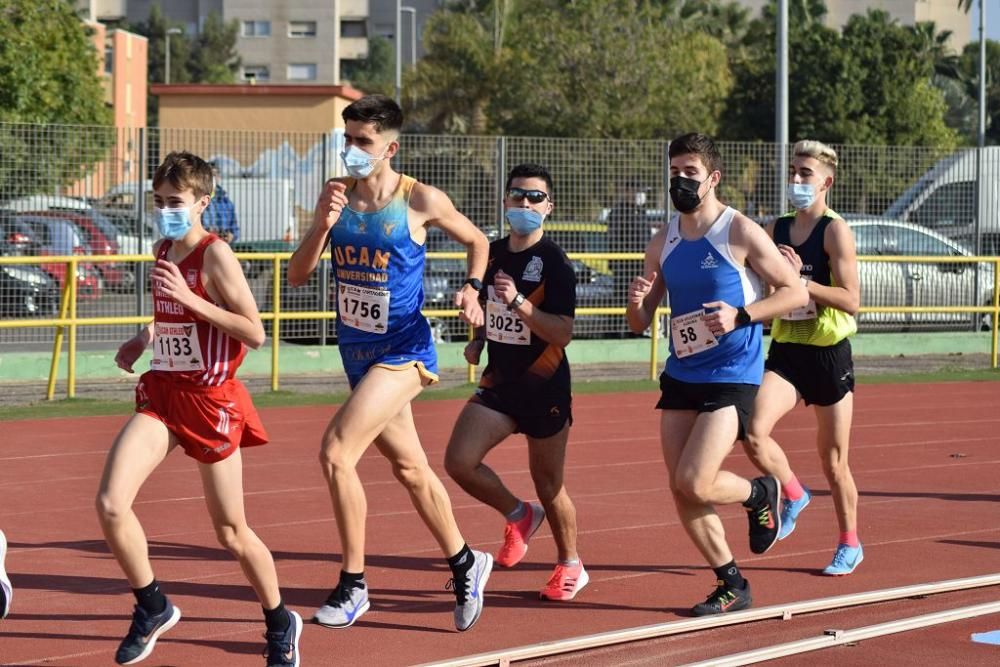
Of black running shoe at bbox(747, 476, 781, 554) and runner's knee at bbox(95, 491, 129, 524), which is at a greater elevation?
runner's knee at bbox(95, 491, 129, 524)

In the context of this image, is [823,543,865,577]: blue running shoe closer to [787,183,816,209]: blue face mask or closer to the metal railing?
[787,183,816,209]: blue face mask

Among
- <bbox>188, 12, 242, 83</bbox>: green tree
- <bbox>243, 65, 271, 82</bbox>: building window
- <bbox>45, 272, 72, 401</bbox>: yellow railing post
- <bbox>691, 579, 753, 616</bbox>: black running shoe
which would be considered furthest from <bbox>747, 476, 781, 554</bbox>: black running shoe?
<bbox>243, 65, 271, 82</bbox>: building window

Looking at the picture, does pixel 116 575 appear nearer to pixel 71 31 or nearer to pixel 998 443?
pixel 998 443

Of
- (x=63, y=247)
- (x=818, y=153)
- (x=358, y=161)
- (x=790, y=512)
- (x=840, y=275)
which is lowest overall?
(x=790, y=512)

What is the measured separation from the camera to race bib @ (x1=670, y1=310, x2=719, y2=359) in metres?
7.33

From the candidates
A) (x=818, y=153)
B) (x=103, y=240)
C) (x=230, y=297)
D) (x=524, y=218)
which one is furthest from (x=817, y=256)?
(x=103, y=240)

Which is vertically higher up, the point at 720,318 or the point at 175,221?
the point at 175,221

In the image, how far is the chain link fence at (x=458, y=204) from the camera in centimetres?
1714

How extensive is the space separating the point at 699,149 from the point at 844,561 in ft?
7.61

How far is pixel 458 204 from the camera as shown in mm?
19797

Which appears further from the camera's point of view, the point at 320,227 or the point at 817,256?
the point at 817,256

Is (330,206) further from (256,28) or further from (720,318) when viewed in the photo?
(256,28)

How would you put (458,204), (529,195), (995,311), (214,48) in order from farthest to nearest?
(214,48), (995,311), (458,204), (529,195)

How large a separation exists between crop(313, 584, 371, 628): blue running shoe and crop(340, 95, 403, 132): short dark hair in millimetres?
1950
